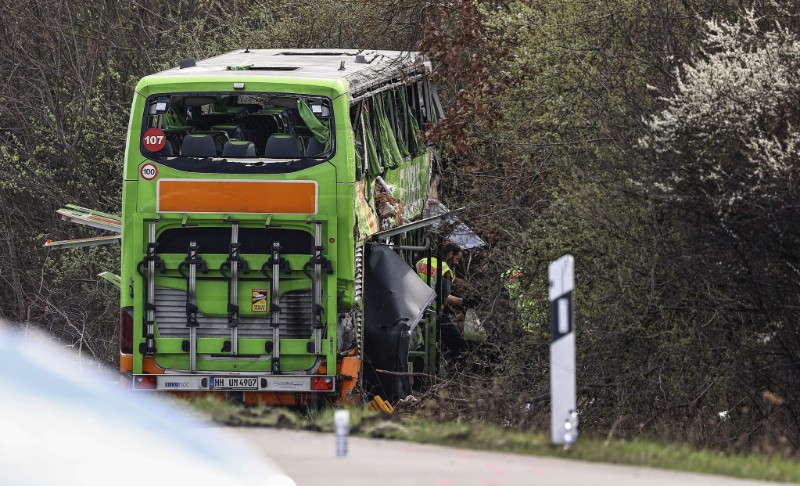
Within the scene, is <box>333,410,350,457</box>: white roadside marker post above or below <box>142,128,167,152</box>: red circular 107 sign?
below

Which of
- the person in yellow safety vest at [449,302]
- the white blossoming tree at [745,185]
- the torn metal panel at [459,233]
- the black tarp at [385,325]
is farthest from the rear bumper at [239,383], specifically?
the white blossoming tree at [745,185]

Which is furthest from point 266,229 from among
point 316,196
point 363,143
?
point 363,143

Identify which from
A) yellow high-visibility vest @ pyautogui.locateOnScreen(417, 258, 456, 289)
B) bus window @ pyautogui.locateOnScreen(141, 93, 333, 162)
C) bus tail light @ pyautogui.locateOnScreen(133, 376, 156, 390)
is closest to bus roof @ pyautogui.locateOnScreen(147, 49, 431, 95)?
bus window @ pyautogui.locateOnScreen(141, 93, 333, 162)

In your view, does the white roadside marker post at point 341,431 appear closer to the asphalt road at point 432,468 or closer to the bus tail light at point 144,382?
the asphalt road at point 432,468

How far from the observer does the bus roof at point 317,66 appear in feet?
51.9

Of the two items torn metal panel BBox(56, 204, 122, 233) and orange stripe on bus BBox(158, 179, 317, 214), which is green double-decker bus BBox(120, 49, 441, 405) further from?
torn metal panel BBox(56, 204, 122, 233)

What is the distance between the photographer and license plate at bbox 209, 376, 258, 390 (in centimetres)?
1509

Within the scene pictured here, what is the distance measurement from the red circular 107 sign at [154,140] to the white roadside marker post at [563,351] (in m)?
7.62

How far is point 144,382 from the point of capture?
597 inches

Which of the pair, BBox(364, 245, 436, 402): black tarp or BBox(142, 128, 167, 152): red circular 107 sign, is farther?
BBox(364, 245, 436, 402): black tarp

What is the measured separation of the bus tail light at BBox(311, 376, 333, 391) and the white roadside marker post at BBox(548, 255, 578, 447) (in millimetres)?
6803

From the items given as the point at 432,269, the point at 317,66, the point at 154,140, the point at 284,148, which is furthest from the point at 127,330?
the point at 432,269

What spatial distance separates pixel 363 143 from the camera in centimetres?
1662

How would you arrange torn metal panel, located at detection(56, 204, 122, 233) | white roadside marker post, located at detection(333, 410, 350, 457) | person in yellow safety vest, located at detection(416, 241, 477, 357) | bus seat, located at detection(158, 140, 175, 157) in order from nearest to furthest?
white roadside marker post, located at detection(333, 410, 350, 457) → bus seat, located at detection(158, 140, 175, 157) → torn metal panel, located at detection(56, 204, 122, 233) → person in yellow safety vest, located at detection(416, 241, 477, 357)
